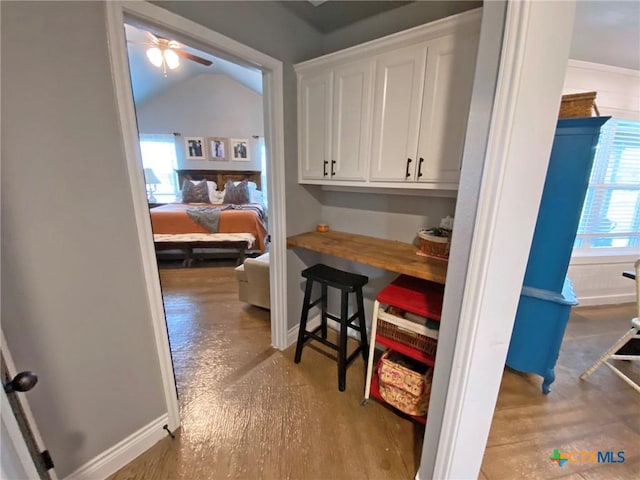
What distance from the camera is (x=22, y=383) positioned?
74 cm

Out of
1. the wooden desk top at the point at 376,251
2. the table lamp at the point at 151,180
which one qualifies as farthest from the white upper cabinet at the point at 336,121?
the table lamp at the point at 151,180

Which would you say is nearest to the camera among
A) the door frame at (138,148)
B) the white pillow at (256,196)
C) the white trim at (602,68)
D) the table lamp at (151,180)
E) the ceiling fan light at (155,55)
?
the door frame at (138,148)

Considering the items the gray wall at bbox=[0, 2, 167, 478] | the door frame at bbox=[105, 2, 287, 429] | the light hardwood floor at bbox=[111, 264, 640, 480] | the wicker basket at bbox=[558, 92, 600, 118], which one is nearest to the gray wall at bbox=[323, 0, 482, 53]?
the door frame at bbox=[105, 2, 287, 429]

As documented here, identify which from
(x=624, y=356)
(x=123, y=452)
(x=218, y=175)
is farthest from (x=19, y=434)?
(x=218, y=175)

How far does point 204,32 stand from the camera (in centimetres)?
131

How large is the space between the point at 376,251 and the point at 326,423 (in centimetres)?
108

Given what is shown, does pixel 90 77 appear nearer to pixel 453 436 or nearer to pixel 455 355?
pixel 455 355

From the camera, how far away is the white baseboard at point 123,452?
4.02 feet

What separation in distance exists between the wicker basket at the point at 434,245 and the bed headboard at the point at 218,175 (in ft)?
17.3

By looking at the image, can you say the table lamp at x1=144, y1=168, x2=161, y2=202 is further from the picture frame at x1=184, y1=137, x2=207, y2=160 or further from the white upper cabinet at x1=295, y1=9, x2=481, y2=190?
the white upper cabinet at x1=295, y1=9, x2=481, y2=190

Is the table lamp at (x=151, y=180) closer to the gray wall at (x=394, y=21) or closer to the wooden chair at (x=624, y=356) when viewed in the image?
the gray wall at (x=394, y=21)

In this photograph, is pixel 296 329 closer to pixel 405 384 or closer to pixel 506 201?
pixel 405 384

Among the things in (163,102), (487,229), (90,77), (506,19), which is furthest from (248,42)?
(163,102)

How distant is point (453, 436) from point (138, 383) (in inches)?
58.3
